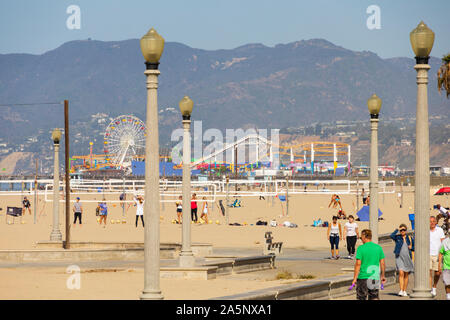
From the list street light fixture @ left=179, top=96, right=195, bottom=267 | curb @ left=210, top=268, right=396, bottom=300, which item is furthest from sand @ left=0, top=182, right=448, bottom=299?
curb @ left=210, top=268, right=396, bottom=300

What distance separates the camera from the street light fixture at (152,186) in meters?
11.6

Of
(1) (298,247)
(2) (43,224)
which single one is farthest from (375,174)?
(2) (43,224)

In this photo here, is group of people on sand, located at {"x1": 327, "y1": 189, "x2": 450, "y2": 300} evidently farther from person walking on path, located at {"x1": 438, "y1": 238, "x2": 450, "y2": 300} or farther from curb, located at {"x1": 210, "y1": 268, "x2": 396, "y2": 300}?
curb, located at {"x1": 210, "y1": 268, "x2": 396, "y2": 300}

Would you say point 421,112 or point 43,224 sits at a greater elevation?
point 421,112

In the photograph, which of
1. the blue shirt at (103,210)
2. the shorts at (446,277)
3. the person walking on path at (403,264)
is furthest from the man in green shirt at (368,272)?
the blue shirt at (103,210)

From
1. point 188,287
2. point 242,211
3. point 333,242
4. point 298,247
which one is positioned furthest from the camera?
point 242,211

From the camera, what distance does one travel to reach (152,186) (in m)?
11.6

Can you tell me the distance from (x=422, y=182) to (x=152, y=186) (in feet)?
13.0

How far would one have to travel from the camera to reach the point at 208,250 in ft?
83.7

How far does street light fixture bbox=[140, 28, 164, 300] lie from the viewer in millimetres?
11555

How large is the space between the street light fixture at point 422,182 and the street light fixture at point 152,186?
3796 millimetres

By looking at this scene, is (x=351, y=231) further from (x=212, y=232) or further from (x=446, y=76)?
(x=446, y=76)

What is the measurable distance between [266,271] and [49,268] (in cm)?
543
